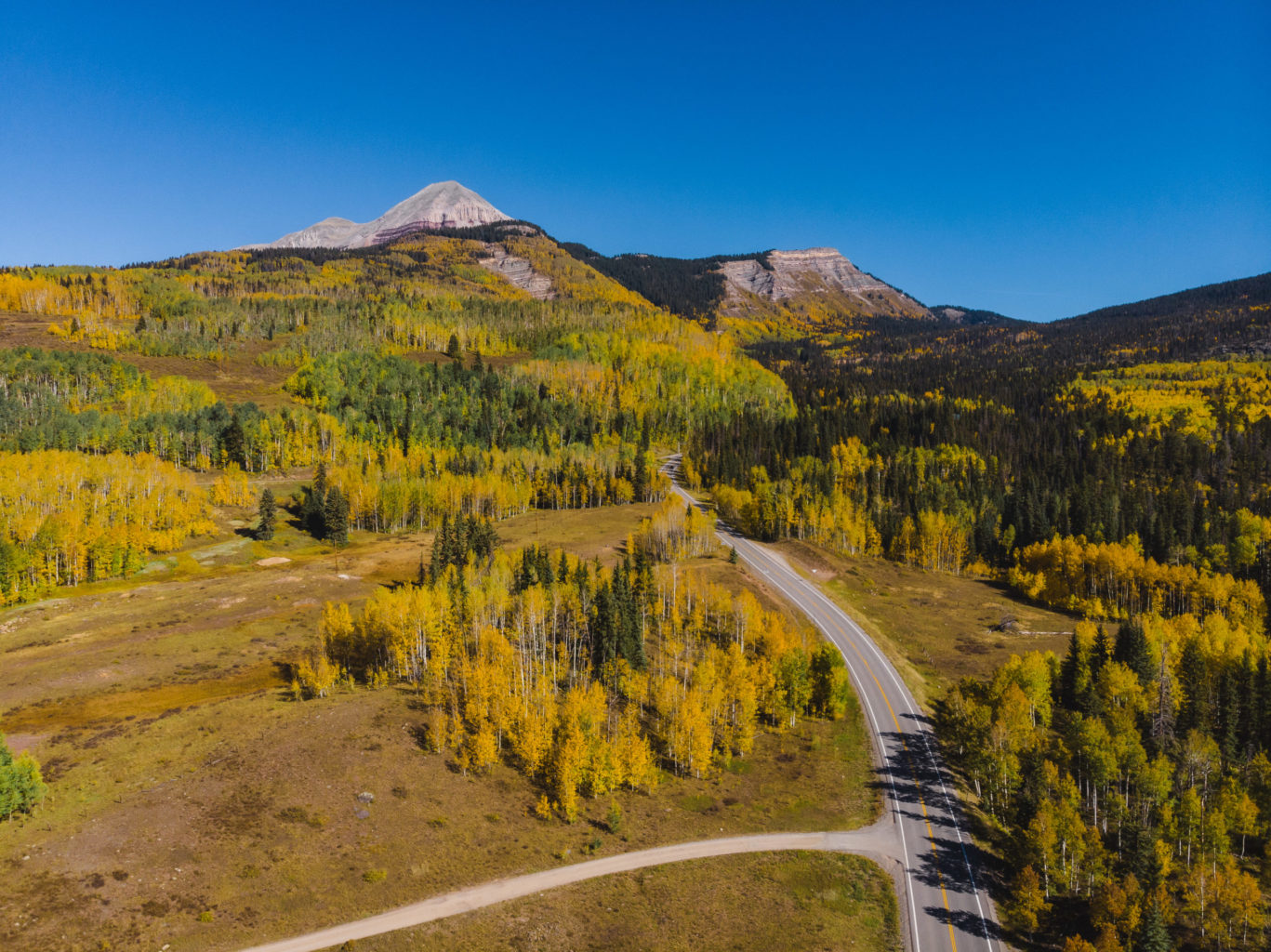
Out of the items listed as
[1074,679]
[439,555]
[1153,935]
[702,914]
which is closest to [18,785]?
[702,914]

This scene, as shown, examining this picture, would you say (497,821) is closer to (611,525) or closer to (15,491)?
(611,525)

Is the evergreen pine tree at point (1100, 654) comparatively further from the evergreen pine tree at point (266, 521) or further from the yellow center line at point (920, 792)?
the evergreen pine tree at point (266, 521)

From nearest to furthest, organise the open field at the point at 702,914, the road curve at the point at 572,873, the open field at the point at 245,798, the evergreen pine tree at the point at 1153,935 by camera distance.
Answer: the road curve at the point at 572,873 < the open field at the point at 245,798 < the open field at the point at 702,914 < the evergreen pine tree at the point at 1153,935

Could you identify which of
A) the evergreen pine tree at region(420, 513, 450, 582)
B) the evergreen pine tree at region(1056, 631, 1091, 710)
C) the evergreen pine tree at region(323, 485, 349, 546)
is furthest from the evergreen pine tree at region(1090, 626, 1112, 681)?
the evergreen pine tree at region(323, 485, 349, 546)

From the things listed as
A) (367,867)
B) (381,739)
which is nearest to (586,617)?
(381,739)

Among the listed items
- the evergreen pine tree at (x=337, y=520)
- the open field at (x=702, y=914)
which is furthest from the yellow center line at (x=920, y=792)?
the evergreen pine tree at (x=337, y=520)
